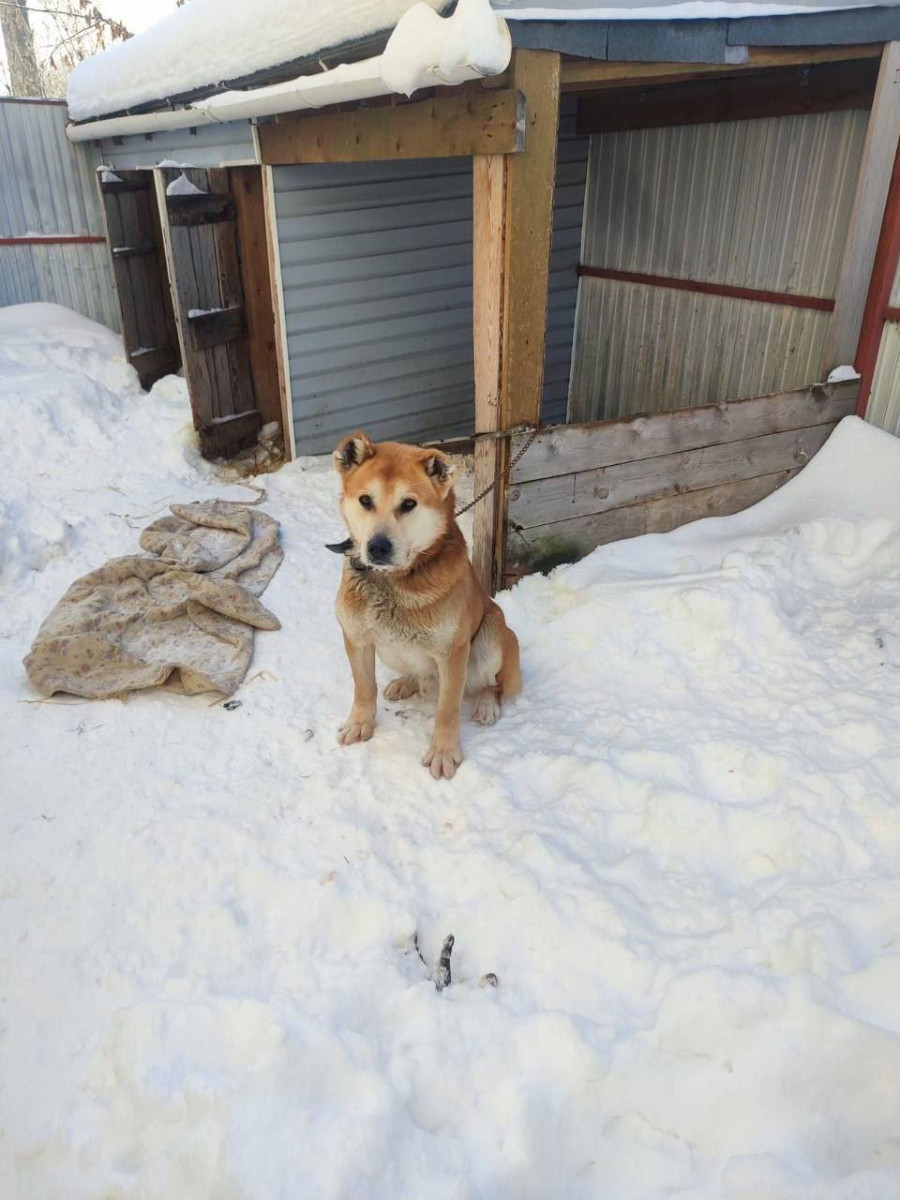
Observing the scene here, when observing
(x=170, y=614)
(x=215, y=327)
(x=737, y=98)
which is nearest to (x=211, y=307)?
(x=215, y=327)

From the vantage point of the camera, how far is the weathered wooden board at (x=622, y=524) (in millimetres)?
4547

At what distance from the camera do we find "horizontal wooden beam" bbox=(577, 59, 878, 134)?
197 inches

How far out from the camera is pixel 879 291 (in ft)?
16.6

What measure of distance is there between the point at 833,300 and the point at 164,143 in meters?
6.12

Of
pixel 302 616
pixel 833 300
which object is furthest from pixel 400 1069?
pixel 833 300

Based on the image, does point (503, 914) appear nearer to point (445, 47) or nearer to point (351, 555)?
point (351, 555)

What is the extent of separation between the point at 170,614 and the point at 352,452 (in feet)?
6.42

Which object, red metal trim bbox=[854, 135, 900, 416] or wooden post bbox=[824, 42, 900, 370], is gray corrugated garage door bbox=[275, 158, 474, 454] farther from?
red metal trim bbox=[854, 135, 900, 416]

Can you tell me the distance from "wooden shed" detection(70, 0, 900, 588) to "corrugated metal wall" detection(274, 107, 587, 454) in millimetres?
23

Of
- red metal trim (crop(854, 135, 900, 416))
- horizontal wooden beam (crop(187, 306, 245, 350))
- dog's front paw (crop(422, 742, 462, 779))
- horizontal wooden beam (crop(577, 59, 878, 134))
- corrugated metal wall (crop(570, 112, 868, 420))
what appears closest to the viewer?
dog's front paw (crop(422, 742, 462, 779))

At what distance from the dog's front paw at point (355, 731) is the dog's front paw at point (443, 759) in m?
0.32

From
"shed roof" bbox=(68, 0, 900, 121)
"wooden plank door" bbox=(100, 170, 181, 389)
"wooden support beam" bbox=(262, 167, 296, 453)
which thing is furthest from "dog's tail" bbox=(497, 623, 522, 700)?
"wooden plank door" bbox=(100, 170, 181, 389)

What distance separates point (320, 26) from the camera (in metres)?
4.50

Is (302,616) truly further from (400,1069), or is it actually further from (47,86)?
(47,86)
